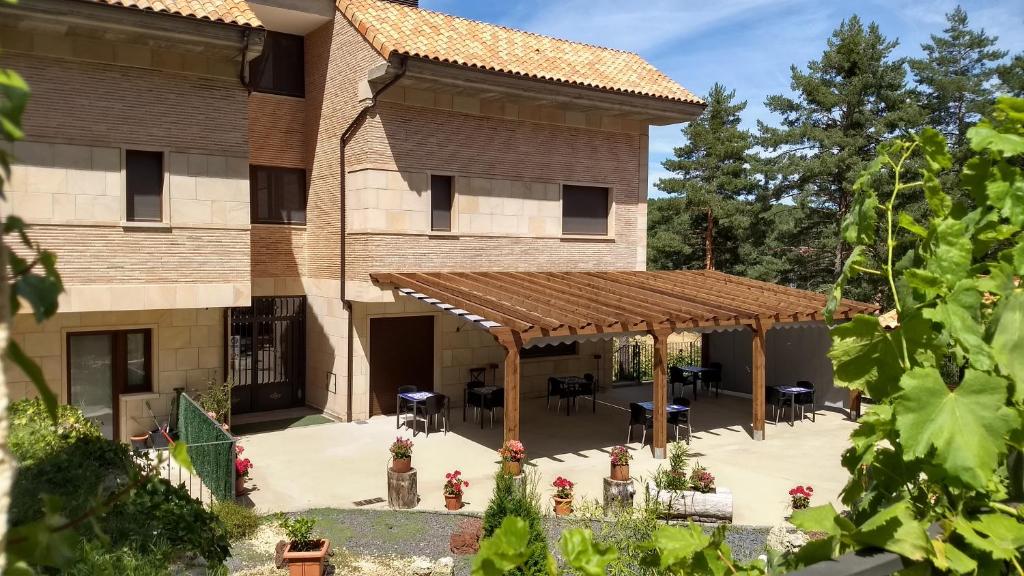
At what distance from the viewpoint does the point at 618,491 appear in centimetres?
1070

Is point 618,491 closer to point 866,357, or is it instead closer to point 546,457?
point 546,457

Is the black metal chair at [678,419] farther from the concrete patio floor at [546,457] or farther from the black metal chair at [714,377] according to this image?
the black metal chair at [714,377]

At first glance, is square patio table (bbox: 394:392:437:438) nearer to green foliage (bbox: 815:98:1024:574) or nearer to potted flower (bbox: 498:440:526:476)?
potted flower (bbox: 498:440:526:476)

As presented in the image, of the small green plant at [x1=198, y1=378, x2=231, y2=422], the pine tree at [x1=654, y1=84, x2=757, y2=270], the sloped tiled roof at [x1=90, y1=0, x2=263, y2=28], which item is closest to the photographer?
the sloped tiled roof at [x1=90, y1=0, x2=263, y2=28]

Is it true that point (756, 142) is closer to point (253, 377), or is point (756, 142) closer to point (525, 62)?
point (525, 62)

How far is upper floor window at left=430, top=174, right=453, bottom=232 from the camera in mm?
16375

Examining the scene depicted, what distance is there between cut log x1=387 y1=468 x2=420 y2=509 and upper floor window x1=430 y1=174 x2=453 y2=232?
6.77 m

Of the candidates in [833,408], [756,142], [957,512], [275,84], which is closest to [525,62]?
[275,84]

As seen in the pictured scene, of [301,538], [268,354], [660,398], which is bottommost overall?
[301,538]

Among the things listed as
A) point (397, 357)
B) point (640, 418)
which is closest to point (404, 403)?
point (397, 357)

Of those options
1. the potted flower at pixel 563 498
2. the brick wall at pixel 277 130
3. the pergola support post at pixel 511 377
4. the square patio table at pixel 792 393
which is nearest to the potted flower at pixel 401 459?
the pergola support post at pixel 511 377

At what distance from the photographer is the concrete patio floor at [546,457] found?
36.9 ft

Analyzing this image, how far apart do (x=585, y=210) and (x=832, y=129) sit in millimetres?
16703

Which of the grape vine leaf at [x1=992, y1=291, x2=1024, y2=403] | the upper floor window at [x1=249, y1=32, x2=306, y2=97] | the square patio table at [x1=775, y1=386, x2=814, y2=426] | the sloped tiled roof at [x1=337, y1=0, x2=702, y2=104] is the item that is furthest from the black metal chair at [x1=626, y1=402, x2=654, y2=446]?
the grape vine leaf at [x1=992, y1=291, x2=1024, y2=403]
